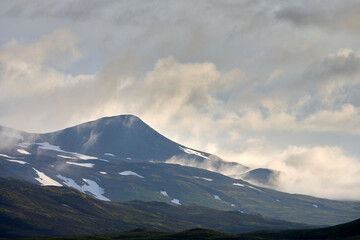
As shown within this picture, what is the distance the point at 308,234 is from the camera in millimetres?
191250

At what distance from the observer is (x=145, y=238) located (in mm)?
193750

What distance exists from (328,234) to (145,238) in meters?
71.8

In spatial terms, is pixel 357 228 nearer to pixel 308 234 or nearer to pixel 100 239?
pixel 308 234

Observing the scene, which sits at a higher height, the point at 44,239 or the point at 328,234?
the point at 328,234

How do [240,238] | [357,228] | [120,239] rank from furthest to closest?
[120,239], [240,238], [357,228]

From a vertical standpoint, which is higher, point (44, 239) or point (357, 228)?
point (357, 228)

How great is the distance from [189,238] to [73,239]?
154 ft

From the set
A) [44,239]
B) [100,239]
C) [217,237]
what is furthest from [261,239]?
[44,239]

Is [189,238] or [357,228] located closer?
[357,228]

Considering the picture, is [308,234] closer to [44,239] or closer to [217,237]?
[217,237]

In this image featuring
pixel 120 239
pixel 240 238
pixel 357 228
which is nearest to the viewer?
pixel 357 228

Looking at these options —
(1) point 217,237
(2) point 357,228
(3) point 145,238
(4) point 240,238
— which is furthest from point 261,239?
(3) point 145,238

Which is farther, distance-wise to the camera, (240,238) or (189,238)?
(189,238)

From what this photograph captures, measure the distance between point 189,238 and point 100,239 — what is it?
3647 centimetres
